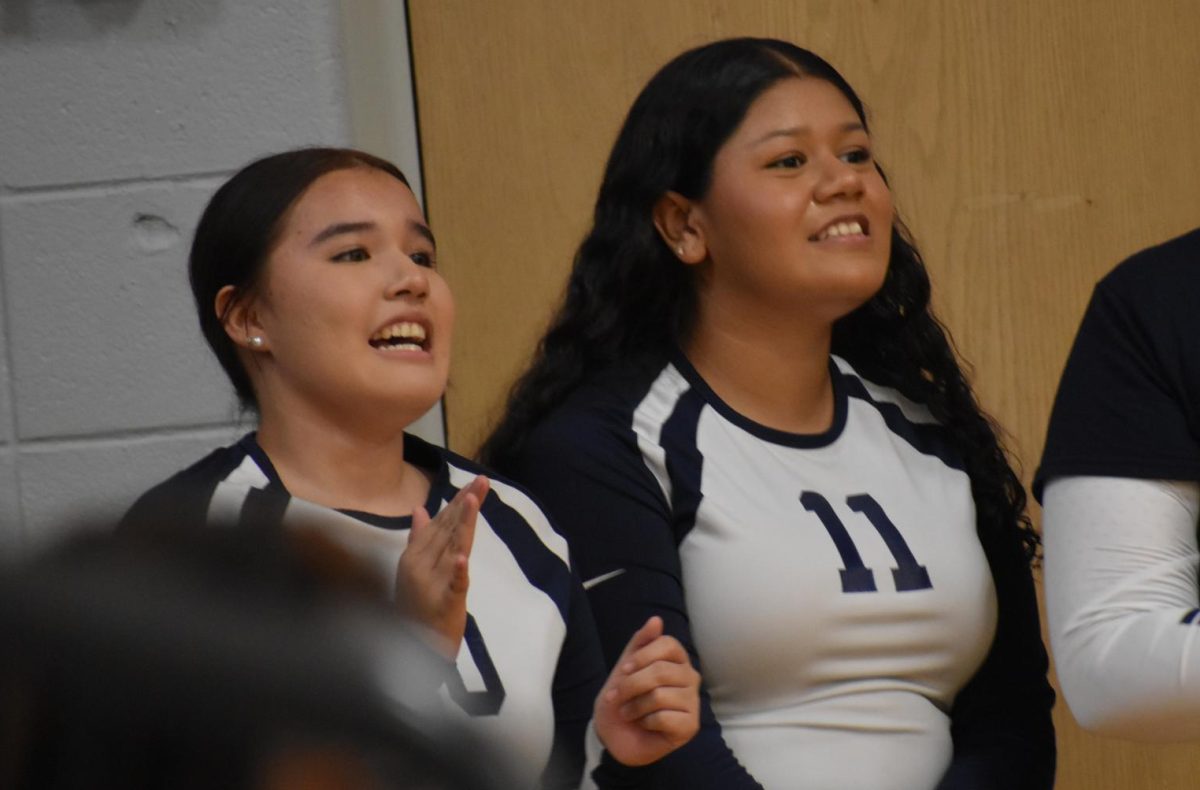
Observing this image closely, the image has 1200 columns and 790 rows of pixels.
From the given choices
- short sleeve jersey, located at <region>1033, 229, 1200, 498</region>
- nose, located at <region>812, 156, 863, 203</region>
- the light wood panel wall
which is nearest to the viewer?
short sleeve jersey, located at <region>1033, 229, 1200, 498</region>

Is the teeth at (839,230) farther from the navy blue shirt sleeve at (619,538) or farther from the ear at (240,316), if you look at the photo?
the ear at (240,316)

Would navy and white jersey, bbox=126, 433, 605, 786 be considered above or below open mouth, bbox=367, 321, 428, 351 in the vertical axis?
below

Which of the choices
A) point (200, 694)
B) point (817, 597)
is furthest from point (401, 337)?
point (200, 694)

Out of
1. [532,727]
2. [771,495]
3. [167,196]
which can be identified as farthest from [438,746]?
[167,196]

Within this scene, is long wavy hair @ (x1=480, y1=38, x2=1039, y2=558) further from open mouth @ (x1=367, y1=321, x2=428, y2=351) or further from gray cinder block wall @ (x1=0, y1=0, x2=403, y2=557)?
gray cinder block wall @ (x1=0, y1=0, x2=403, y2=557)

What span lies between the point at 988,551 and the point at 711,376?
378 millimetres

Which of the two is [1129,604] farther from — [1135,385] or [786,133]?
[786,133]

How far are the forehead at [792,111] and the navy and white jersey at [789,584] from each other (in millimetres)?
278

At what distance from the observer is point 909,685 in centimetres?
177

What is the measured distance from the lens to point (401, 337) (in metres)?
1.61

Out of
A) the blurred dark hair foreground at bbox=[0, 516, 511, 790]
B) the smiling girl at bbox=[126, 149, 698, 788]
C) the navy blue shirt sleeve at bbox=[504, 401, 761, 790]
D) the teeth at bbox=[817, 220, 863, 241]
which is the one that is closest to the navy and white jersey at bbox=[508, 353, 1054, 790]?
the navy blue shirt sleeve at bbox=[504, 401, 761, 790]

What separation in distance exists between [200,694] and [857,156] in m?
1.62

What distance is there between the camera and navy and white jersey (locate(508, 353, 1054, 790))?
172 cm

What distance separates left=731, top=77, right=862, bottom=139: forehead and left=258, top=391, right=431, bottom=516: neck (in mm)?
544
